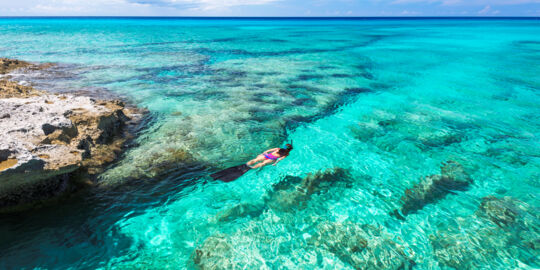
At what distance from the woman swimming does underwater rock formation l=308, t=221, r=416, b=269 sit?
10.2 ft

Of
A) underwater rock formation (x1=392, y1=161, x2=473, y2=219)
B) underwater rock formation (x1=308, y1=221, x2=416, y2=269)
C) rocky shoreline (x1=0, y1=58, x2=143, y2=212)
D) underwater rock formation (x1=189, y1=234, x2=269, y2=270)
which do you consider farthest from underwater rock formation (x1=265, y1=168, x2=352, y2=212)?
rocky shoreline (x1=0, y1=58, x2=143, y2=212)

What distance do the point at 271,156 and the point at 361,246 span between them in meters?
4.18

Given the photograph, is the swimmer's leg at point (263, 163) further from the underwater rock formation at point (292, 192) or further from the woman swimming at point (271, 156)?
the underwater rock formation at point (292, 192)

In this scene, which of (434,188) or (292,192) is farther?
(434,188)

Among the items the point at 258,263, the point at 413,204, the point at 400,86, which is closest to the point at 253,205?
the point at 258,263

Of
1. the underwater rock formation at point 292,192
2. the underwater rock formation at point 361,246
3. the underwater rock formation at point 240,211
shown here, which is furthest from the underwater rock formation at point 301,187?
the underwater rock formation at point 361,246

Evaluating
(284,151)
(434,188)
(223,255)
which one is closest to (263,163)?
(284,151)

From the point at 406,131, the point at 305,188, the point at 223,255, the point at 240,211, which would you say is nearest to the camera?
A: the point at 223,255

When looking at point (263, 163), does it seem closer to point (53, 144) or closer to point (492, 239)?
point (53, 144)

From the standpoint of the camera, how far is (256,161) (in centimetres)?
914

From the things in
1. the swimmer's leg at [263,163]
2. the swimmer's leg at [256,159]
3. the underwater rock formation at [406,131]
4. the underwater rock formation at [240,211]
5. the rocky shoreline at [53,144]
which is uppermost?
the rocky shoreline at [53,144]

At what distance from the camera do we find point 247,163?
9.03 m

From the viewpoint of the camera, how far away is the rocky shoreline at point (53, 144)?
6.18 m

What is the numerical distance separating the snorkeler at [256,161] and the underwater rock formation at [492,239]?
4.87 m
